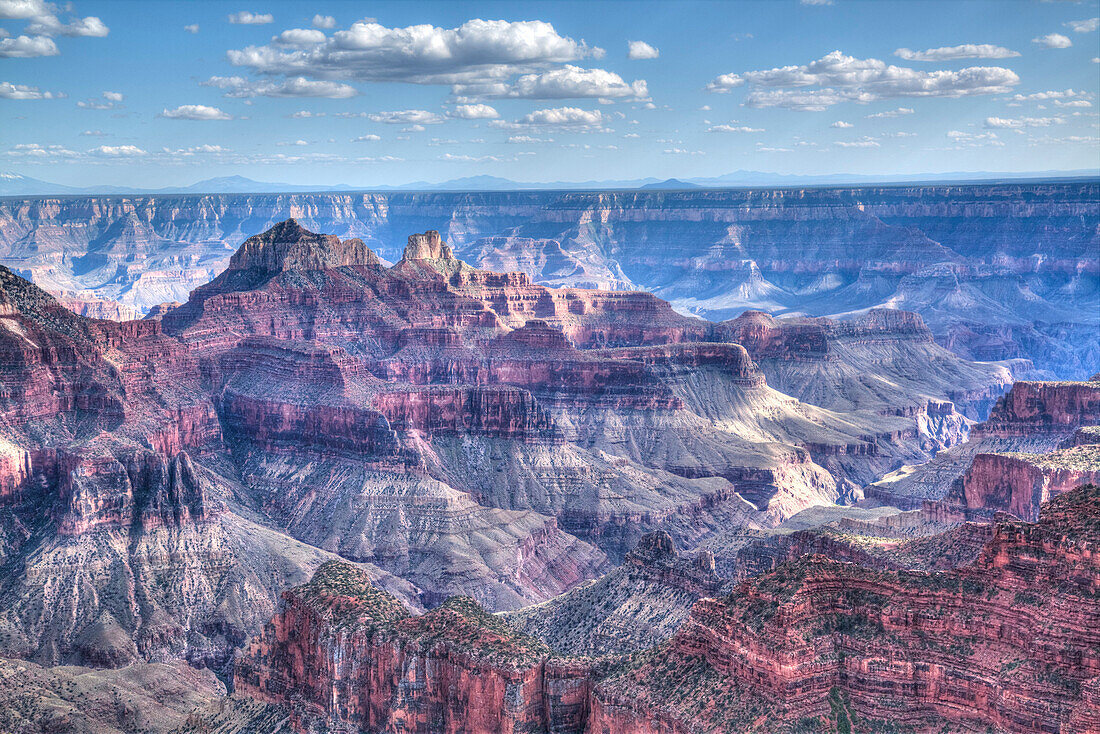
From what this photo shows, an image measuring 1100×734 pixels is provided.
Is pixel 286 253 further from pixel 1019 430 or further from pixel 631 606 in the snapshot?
pixel 631 606

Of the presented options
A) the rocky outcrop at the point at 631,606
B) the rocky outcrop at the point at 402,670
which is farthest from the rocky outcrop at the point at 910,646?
the rocky outcrop at the point at 631,606

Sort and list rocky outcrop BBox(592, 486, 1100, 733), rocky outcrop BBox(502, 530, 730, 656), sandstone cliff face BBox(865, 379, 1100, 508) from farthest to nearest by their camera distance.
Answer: sandstone cliff face BBox(865, 379, 1100, 508), rocky outcrop BBox(502, 530, 730, 656), rocky outcrop BBox(592, 486, 1100, 733)

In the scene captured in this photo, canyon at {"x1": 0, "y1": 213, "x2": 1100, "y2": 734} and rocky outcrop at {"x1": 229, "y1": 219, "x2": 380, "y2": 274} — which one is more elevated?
rocky outcrop at {"x1": 229, "y1": 219, "x2": 380, "y2": 274}

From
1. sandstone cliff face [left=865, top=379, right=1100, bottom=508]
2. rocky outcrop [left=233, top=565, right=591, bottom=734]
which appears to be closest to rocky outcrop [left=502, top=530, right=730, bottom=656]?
rocky outcrop [left=233, top=565, right=591, bottom=734]

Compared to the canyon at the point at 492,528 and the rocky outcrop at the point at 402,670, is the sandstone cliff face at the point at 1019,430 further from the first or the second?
the rocky outcrop at the point at 402,670

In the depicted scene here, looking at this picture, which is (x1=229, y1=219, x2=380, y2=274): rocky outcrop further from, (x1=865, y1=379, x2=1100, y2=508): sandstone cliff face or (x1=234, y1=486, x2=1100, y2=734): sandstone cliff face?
(x1=234, y1=486, x2=1100, y2=734): sandstone cliff face

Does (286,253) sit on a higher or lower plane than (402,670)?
higher

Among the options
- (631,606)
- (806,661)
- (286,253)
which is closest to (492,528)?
(631,606)

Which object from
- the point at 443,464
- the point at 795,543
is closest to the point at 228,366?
the point at 443,464
